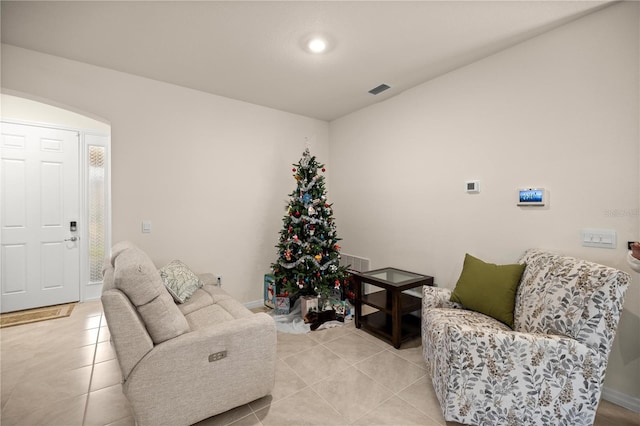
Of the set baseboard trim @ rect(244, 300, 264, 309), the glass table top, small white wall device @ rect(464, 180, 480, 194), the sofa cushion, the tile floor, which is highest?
small white wall device @ rect(464, 180, 480, 194)

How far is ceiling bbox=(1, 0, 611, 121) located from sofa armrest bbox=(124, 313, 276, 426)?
7.37 ft

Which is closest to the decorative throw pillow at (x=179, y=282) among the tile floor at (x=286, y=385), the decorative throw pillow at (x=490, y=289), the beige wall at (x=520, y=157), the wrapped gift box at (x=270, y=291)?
the tile floor at (x=286, y=385)

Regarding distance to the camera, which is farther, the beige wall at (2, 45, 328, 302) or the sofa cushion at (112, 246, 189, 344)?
the beige wall at (2, 45, 328, 302)

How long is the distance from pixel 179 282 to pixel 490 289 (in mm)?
2815

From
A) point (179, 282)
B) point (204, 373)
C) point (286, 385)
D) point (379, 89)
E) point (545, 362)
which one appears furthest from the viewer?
point (379, 89)

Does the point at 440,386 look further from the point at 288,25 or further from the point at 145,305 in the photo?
the point at 288,25

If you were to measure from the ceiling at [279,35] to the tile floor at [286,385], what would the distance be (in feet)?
9.16

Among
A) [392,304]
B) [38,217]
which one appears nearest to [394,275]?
[392,304]

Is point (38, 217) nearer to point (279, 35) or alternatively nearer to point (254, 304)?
point (254, 304)

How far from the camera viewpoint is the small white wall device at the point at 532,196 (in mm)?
2363

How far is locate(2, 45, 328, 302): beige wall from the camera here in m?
2.84

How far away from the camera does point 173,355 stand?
5.44ft

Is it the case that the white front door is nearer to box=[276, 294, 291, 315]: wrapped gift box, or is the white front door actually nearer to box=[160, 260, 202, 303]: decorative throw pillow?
box=[160, 260, 202, 303]: decorative throw pillow

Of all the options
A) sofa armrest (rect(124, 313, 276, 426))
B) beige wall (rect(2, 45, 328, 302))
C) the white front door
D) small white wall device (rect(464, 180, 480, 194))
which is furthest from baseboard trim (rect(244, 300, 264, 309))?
small white wall device (rect(464, 180, 480, 194))
